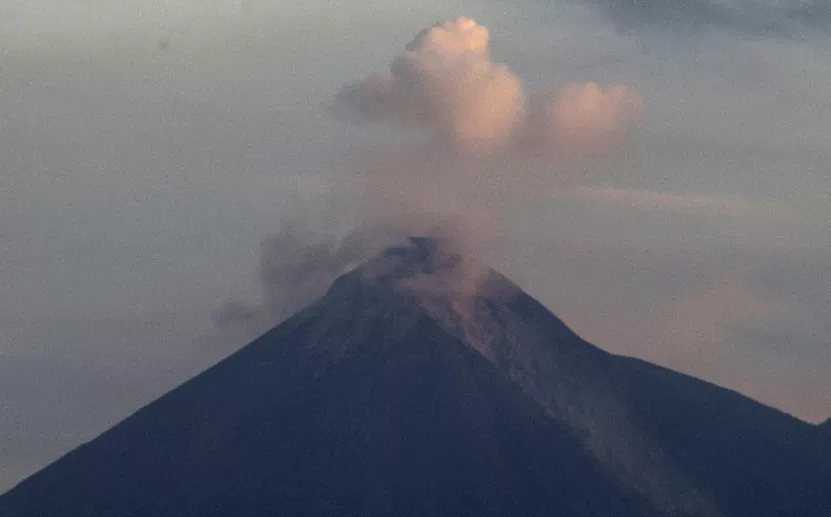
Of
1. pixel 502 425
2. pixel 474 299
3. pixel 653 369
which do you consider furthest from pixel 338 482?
pixel 653 369

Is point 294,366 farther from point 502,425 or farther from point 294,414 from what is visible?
point 502,425

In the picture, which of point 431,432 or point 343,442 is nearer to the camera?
point 343,442

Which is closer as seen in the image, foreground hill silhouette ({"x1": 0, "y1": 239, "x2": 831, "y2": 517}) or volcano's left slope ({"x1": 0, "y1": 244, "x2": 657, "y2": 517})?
volcano's left slope ({"x1": 0, "y1": 244, "x2": 657, "y2": 517})

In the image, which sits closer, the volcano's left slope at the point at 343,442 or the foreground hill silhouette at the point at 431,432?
the volcano's left slope at the point at 343,442
